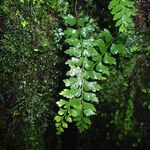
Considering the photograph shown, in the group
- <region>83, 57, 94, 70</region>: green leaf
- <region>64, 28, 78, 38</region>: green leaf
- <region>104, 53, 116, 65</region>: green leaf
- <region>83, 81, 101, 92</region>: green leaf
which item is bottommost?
<region>83, 81, 101, 92</region>: green leaf

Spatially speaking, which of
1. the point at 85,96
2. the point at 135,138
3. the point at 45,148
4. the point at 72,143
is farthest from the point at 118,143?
the point at 85,96

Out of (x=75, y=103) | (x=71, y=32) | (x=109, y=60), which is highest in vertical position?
(x=71, y=32)

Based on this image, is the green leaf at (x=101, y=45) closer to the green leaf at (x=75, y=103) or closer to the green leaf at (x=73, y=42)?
the green leaf at (x=73, y=42)

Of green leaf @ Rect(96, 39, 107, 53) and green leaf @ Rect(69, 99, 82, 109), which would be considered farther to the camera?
green leaf @ Rect(96, 39, 107, 53)

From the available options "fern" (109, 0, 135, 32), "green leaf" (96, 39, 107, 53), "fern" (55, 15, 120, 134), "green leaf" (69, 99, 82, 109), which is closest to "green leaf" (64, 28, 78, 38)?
"fern" (55, 15, 120, 134)

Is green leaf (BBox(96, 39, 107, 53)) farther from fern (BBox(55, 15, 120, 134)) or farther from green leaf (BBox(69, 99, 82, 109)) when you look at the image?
green leaf (BBox(69, 99, 82, 109))

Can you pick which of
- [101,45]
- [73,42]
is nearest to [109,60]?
[101,45]

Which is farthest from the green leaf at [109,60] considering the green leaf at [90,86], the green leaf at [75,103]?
the green leaf at [75,103]

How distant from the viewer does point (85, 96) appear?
171cm

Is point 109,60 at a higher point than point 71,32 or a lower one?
lower

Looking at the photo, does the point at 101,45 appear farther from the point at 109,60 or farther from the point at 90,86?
the point at 90,86

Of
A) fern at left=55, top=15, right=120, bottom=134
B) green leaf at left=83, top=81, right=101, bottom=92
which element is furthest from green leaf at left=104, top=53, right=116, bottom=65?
green leaf at left=83, top=81, right=101, bottom=92

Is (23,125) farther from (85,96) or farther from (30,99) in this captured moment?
(85,96)

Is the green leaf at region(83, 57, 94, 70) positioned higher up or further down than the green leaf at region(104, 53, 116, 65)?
further down
